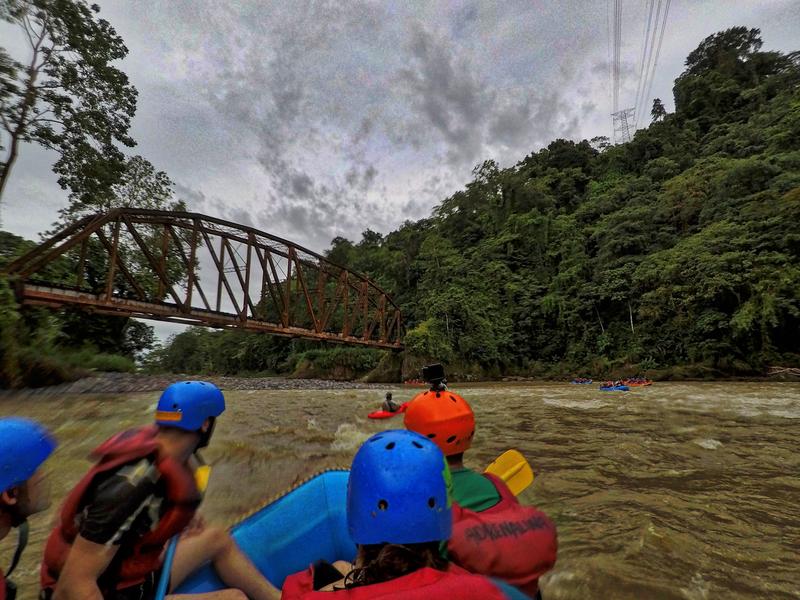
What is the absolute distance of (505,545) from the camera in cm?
132

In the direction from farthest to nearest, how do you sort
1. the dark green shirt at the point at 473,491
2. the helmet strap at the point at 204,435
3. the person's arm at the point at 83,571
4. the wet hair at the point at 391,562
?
the helmet strap at the point at 204,435 → the dark green shirt at the point at 473,491 → the person's arm at the point at 83,571 → the wet hair at the point at 391,562

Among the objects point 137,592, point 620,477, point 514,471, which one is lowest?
point 620,477

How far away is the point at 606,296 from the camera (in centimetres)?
2400

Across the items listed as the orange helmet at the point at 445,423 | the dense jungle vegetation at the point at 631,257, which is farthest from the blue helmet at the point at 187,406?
the dense jungle vegetation at the point at 631,257

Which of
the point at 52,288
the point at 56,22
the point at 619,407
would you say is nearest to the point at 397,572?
the point at 619,407

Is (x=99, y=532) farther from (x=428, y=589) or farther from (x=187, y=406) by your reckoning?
(x=428, y=589)

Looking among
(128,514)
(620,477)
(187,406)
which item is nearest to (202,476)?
(187,406)

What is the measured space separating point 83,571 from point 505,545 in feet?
4.83

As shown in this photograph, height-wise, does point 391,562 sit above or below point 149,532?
above

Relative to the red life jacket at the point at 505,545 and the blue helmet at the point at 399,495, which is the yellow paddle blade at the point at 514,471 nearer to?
the red life jacket at the point at 505,545

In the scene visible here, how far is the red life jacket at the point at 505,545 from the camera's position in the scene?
50.2 inches

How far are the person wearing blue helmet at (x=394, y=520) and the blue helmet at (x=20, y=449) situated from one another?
3.00 ft

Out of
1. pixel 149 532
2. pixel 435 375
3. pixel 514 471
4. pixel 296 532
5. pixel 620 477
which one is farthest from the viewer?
pixel 620 477

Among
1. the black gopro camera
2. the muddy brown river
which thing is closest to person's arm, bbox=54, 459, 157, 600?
the muddy brown river
